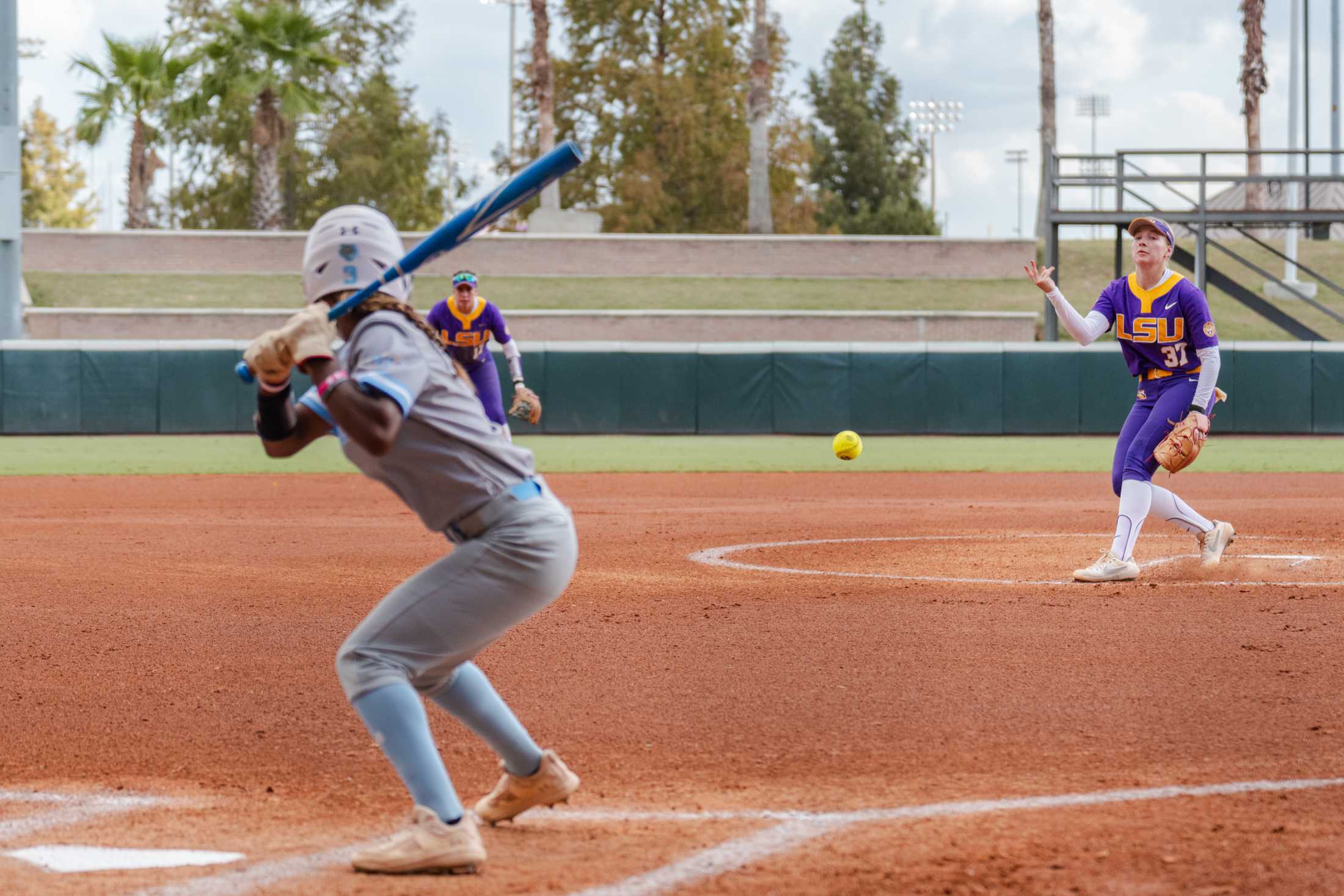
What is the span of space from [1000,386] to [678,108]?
28917 millimetres

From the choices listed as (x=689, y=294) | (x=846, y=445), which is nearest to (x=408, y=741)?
(x=846, y=445)

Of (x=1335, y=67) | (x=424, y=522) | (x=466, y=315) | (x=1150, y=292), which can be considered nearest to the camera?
(x=424, y=522)

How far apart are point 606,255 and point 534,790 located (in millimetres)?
34533

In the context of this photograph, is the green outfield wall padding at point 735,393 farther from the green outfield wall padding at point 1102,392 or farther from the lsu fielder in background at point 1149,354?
the lsu fielder in background at point 1149,354

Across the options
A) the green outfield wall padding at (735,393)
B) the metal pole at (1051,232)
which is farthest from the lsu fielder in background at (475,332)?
the metal pole at (1051,232)

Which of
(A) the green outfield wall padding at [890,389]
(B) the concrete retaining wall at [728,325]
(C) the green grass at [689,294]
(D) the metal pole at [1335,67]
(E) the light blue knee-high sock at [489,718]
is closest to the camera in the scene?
(E) the light blue knee-high sock at [489,718]

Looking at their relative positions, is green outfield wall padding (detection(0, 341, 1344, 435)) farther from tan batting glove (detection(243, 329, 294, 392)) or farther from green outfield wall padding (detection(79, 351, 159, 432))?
tan batting glove (detection(243, 329, 294, 392))

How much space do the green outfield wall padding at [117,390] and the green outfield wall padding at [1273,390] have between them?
18.2 m

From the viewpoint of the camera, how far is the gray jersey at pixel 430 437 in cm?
335

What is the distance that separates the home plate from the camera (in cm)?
350

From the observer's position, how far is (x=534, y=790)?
3.80 metres

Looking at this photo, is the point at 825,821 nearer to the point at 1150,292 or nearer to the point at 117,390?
the point at 1150,292

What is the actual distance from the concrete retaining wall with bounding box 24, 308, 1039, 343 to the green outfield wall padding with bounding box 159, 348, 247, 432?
877 cm

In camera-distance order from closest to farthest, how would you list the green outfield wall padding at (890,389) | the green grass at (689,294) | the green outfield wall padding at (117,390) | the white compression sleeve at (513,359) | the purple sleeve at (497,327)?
the purple sleeve at (497,327)
the white compression sleeve at (513,359)
the green outfield wall padding at (117,390)
the green outfield wall padding at (890,389)
the green grass at (689,294)
